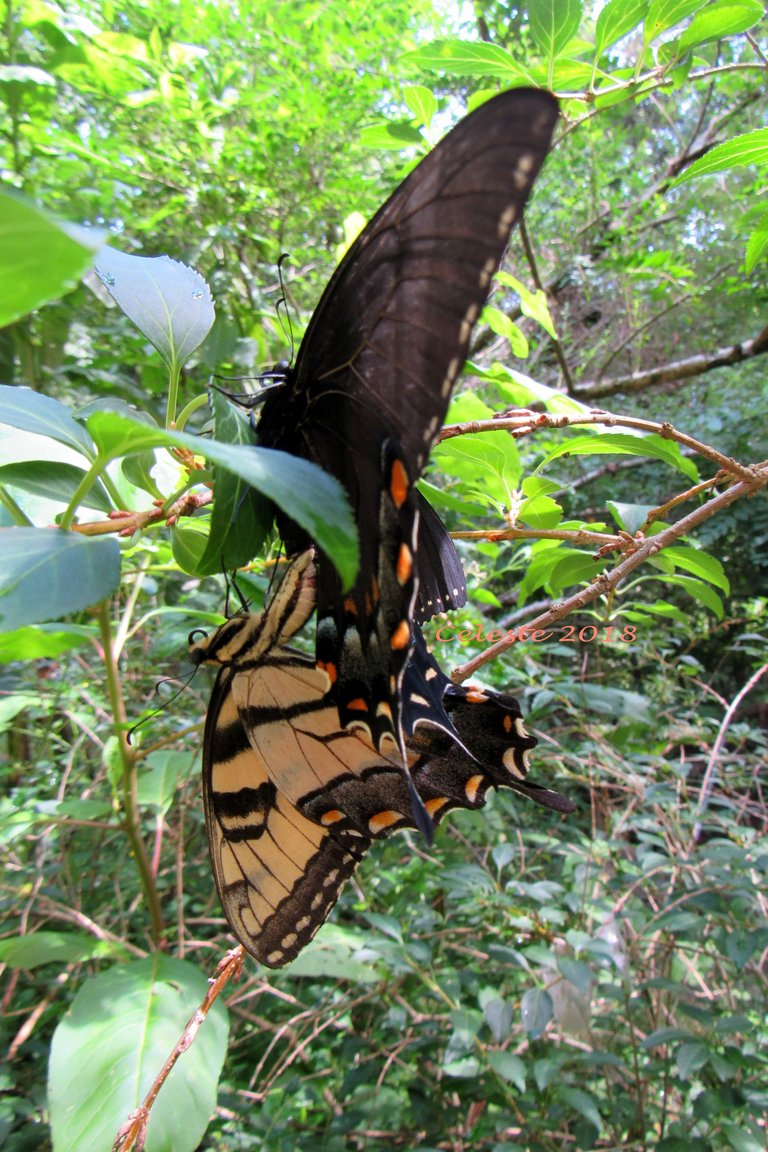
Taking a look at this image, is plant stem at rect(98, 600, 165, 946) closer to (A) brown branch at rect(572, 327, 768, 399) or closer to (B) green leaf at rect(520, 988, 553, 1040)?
(B) green leaf at rect(520, 988, 553, 1040)

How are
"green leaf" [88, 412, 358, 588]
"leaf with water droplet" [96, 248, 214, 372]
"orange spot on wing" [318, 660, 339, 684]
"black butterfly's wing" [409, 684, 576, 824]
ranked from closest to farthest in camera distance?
1. "green leaf" [88, 412, 358, 588]
2. "leaf with water droplet" [96, 248, 214, 372]
3. "orange spot on wing" [318, 660, 339, 684]
4. "black butterfly's wing" [409, 684, 576, 824]

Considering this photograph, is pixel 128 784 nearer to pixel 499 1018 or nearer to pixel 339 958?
pixel 339 958

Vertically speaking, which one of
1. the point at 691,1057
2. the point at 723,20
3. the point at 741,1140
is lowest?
the point at 741,1140

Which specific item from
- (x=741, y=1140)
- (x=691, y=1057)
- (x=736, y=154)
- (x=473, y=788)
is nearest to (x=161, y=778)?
(x=473, y=788)

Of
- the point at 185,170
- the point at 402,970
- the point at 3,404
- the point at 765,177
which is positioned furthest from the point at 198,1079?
the point at 185,170

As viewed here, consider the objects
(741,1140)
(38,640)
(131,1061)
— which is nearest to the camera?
(38,640)

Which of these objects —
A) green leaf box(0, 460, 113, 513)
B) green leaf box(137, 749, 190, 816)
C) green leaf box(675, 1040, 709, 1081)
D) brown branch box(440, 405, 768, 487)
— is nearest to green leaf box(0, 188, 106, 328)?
green leaf box(0, 460, 113, 513)

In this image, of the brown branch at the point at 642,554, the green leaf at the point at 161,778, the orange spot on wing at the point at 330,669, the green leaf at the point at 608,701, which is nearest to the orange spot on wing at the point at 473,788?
the brown branch at the point at 642,554
